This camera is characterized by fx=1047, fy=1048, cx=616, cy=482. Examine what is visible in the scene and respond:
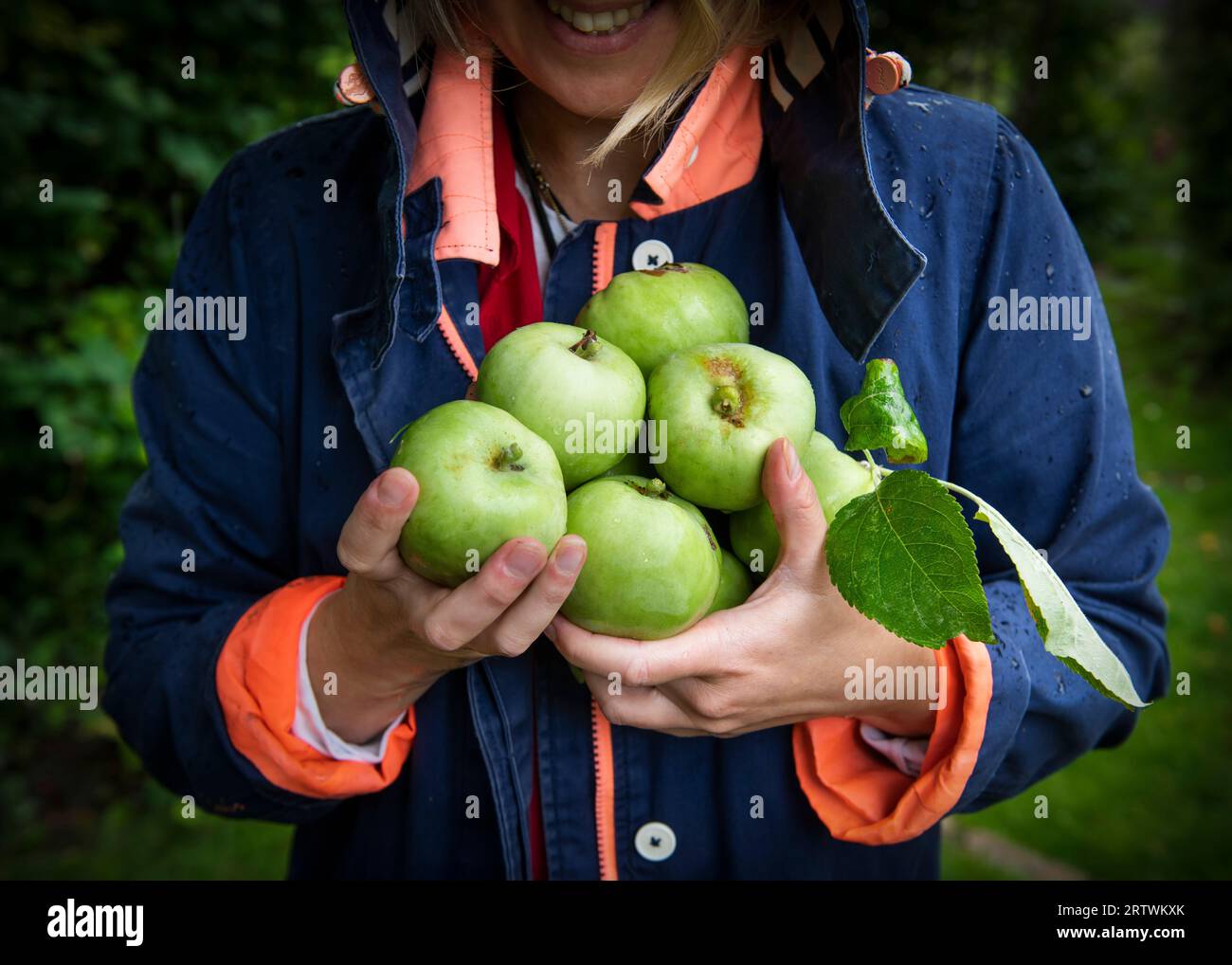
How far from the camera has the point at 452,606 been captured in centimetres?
105

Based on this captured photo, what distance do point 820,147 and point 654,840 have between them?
926 mm

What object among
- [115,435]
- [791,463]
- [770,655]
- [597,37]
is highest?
[597,37]

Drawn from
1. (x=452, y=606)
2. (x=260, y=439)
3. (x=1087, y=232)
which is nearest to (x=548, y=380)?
(x=452, y=606)

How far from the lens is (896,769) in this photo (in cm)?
139

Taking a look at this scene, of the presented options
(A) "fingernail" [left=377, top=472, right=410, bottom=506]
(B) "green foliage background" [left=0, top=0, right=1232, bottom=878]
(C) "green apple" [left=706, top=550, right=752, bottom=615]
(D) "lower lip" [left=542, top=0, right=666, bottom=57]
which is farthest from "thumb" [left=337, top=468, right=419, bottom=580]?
(B) "green foliage background" [left=0, top=0, right=1232, bottom=878]

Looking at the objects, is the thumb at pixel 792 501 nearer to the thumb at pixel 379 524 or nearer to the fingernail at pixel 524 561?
the fingernail at pixel 524 561

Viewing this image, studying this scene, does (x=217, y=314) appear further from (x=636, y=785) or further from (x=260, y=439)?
(x=636, y=785)

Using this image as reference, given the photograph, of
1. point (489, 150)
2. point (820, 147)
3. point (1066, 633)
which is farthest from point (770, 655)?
point (489, 150)

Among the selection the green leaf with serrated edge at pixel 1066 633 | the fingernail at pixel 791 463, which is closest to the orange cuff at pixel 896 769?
the green leaf with serrated edge at pixel 1066 633

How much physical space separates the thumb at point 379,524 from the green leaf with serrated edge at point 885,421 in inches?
19.6

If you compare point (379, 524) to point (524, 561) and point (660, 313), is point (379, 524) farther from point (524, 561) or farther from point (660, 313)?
point (660, 313)

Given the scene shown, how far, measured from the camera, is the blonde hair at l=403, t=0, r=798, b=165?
127 centimetres

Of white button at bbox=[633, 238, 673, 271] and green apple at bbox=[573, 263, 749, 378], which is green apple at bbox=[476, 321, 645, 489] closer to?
green apple at bbox=[573, 263, 749, 378]

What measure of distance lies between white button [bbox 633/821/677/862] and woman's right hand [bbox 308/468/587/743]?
36cm
